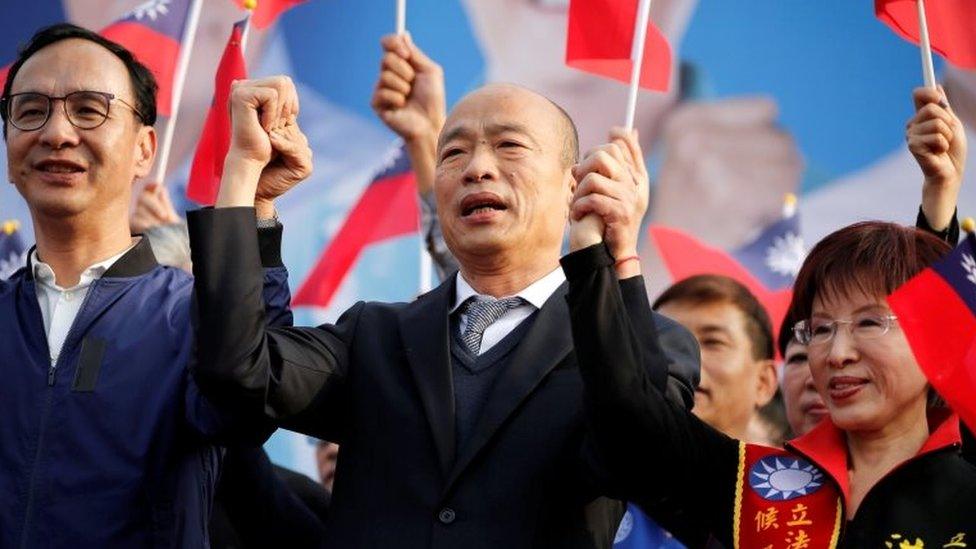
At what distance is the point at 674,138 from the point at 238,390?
6.23 m

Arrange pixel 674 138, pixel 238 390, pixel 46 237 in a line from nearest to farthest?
pixel 238 390, pixel 46 237, pixel 674 138

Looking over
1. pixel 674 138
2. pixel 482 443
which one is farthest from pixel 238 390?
pixel 674 138

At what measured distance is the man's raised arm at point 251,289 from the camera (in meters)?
3.50

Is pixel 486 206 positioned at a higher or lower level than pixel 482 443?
higher

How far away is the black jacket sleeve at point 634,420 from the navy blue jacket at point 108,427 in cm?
74

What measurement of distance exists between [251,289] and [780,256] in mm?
3711

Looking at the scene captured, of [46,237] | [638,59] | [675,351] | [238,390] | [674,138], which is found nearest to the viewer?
[238,390]

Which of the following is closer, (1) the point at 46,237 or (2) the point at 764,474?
(2) the point at 764,474

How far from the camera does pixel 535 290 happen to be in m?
3.88

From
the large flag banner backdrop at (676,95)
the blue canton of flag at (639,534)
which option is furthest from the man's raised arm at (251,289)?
the large flag banner backdrop at (676,95)

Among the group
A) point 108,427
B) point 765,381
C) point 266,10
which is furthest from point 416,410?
point 266,10

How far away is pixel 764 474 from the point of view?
3619mm

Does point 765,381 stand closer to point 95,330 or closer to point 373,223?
point 373,223

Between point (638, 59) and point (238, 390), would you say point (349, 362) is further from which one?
point (638, 59)
